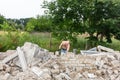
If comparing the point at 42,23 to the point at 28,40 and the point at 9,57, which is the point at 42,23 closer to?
the point at 28,40

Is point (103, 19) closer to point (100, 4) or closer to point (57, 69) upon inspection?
point (100, 4)

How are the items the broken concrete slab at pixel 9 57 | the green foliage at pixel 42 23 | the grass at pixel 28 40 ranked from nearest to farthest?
the broken concrete slab at pixel 9 57 < the grass at pixel 28 40 < the green foliage at pixel 42 23

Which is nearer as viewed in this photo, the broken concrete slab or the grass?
the broken concrete slab

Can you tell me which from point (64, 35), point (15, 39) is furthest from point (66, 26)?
point (15, 39)

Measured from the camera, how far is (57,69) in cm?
1089

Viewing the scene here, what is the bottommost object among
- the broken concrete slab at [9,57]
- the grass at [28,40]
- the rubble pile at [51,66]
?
the grass at [28,40]

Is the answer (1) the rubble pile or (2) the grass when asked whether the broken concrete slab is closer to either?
(1) the rubble pile

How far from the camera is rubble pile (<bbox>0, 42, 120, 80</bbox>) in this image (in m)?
10.5

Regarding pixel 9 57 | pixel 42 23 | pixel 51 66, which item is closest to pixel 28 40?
pixel 42 23

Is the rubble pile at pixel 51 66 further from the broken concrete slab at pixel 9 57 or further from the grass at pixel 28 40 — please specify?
the grass at pixel 28 40

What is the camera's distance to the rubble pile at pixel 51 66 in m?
10.5

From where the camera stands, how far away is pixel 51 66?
11023 mm

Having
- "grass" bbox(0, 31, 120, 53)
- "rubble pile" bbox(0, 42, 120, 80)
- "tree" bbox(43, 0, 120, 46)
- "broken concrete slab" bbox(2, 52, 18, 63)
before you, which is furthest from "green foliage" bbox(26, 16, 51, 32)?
"broken concrete slab" bbox(2, 52, 18, 63)

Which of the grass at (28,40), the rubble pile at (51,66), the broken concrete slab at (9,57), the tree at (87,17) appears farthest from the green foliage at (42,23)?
the broken concrete slab at (9,57)
